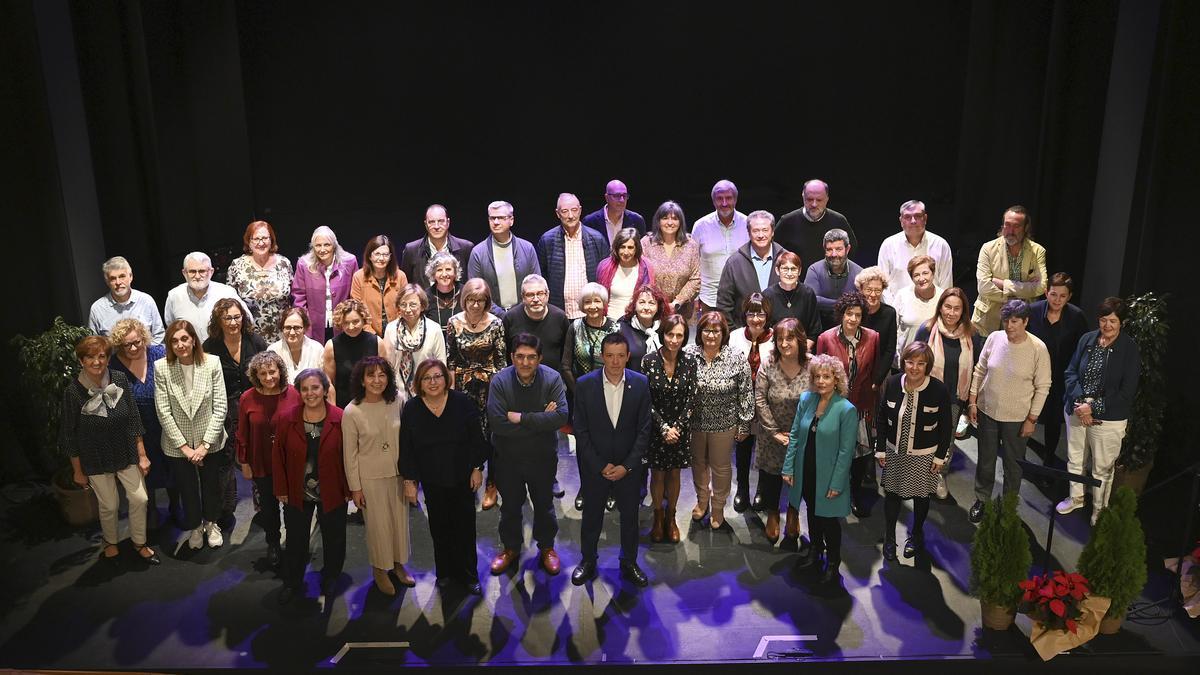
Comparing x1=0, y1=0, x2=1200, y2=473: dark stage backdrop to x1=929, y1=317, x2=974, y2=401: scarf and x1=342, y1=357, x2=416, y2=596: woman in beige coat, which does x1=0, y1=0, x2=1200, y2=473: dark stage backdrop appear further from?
x1=342, y1=357, x2=416, y2=596: woman in beige coat

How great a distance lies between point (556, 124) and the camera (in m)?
9.45

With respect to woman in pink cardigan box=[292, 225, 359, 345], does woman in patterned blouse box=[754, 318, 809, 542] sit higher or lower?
lower

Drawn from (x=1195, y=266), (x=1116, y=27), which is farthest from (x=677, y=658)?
(x=1116, y=27)

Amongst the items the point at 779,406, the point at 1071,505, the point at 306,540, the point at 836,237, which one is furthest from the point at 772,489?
the point at 306,540

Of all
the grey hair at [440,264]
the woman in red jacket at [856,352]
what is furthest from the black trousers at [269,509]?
the woman in red jacket at [856,352]

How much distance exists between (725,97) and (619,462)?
495cm

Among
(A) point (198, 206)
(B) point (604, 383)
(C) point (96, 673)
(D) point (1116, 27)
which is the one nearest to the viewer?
(C) point (96, 673)

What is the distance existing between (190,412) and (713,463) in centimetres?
292

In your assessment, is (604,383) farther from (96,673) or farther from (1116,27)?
(1116,27)

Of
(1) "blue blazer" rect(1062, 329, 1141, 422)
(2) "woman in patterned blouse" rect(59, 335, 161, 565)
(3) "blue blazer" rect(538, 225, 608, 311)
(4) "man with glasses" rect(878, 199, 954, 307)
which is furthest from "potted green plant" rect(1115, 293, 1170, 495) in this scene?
(2) "woman in patterned blouse" rect(59, 335, 161, 565)

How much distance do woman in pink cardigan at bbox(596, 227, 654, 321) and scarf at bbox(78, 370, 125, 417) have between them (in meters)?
2.89

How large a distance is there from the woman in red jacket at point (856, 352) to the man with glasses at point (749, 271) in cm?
75

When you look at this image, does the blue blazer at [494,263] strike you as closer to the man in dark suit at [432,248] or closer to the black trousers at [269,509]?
the man in dark suit at [432,248]

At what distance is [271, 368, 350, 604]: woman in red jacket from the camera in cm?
524
